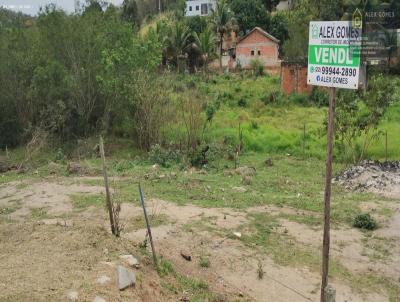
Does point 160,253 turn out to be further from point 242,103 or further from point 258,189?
→ point 242,103

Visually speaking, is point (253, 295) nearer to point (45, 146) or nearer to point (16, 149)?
point (45, 146)

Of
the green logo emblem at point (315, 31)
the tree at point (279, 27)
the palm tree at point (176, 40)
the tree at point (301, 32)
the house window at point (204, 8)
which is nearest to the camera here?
the green logo emblem at point (315, 31)

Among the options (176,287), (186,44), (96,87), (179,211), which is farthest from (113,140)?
(186,44)

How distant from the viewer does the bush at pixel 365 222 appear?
9859 millimetres

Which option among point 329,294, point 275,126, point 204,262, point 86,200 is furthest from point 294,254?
point 275,126

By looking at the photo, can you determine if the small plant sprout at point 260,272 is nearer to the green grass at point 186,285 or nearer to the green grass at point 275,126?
the green grass at point 186,285

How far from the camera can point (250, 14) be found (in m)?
44.8

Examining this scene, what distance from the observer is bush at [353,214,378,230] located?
9.86m

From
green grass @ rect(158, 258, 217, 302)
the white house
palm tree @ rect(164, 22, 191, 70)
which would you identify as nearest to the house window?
the white house

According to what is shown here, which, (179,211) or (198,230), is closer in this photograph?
(198,230)

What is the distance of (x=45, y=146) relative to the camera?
19062 millimetres

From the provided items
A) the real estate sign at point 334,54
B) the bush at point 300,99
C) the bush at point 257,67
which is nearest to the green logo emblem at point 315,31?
the real estate sign at point 334,54

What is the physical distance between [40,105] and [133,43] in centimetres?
447

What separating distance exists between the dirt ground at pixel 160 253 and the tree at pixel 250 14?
3536cm
